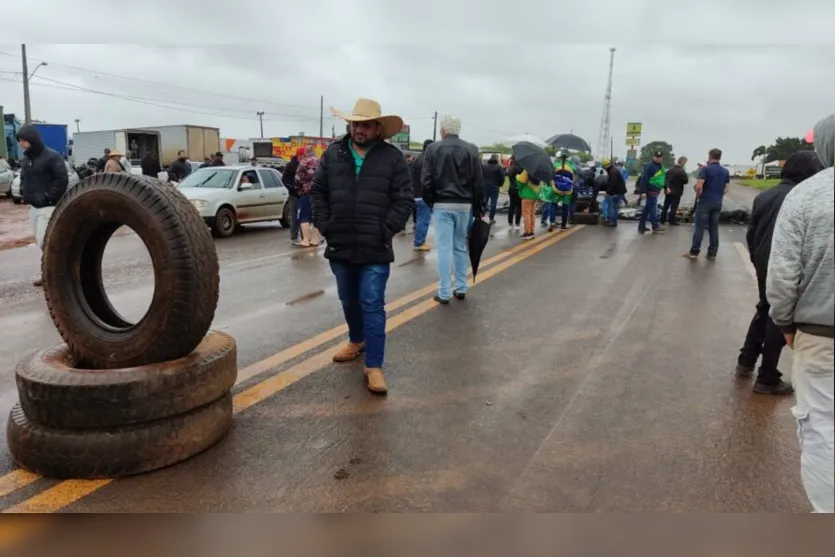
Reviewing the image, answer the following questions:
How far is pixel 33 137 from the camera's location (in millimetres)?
6512

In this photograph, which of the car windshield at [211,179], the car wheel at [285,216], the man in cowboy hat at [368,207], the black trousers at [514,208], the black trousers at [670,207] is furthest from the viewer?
the black trousers at [670,207]

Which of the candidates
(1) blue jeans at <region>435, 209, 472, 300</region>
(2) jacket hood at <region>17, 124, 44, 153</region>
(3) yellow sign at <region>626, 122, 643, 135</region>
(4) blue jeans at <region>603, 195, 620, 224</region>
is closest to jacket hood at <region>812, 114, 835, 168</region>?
(3) yellow sign at <region>626, 122, 643, 135</region>

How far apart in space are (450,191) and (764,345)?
319 centimetres

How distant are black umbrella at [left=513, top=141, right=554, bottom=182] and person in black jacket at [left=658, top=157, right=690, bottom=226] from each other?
3.22m

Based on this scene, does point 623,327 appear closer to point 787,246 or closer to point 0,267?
point 787,246

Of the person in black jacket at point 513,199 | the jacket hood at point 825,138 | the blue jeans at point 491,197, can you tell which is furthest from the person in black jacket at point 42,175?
the person in black jacket at point 513,199

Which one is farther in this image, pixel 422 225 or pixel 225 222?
pixel 225 222

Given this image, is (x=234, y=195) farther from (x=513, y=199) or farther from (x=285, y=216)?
(x=513, y=199)

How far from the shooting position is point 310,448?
3.20 metres

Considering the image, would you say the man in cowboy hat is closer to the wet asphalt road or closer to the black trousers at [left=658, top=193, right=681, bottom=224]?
the wet asphalt road

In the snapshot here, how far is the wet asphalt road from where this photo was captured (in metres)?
2.77

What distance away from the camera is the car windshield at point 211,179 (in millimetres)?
12719

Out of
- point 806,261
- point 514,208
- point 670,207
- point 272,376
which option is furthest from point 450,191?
point 670,207

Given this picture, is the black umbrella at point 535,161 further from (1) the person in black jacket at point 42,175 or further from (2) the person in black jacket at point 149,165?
(2) the person in black jacket at point 149,165
